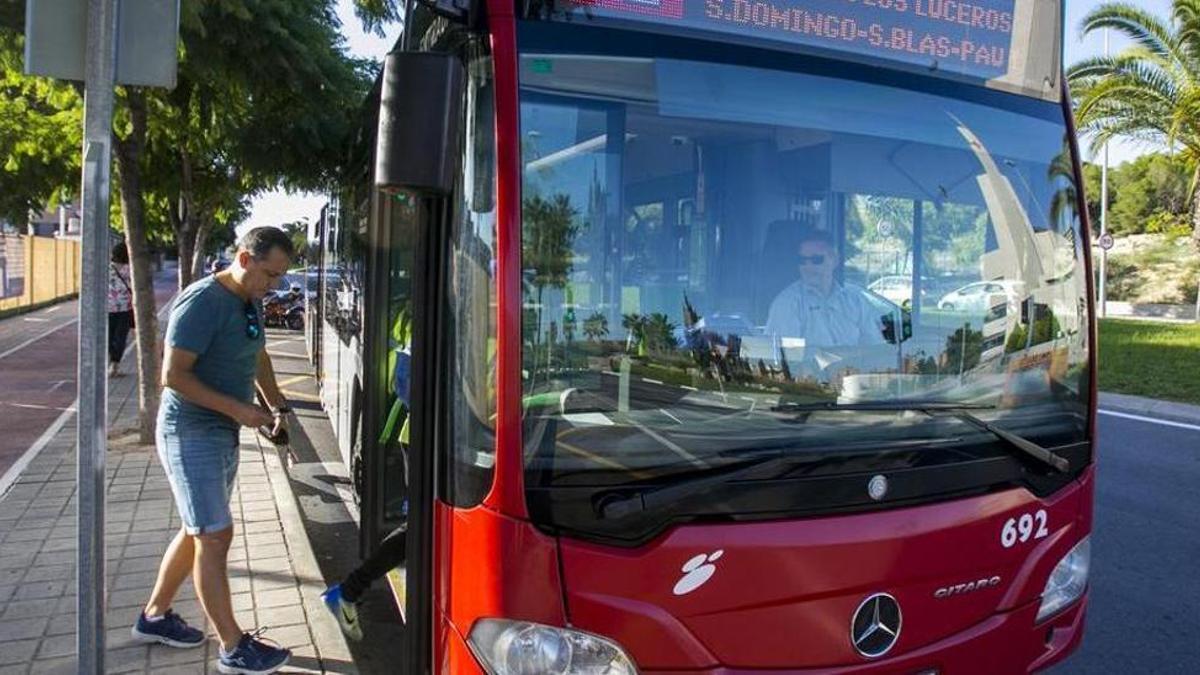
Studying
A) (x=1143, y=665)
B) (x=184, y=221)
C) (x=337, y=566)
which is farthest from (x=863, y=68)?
(x=184, y=221)

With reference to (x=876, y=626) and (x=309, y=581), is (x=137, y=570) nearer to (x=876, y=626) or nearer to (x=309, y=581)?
(x=309, y=581)

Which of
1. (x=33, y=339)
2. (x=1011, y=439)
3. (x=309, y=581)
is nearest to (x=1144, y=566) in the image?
(x=1011, y=439)

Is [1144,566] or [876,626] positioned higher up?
[876,626]

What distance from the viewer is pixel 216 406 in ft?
11.1

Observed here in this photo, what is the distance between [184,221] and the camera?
35.6 feet

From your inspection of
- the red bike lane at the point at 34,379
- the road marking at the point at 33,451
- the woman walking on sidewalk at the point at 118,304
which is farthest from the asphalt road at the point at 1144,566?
the woman walking on sidewalk at the point at 118,304

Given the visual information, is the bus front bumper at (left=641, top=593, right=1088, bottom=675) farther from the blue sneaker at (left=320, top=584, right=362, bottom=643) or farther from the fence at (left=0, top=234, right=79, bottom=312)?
the fence at (left=0, top=234, right=79, bottom=312)

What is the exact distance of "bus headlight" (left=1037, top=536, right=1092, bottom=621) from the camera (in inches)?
109

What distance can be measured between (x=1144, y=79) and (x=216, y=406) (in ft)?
66.0

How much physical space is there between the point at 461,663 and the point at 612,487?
2.11 feet

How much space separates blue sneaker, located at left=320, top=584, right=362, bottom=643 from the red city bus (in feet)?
4.51

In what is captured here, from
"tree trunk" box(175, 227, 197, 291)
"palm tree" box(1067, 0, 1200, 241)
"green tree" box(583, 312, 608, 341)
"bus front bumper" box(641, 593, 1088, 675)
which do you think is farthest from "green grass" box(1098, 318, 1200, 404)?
"tree trunk" box(175, 227, 197, 291)

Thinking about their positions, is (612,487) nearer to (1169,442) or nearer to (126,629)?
(126,629)

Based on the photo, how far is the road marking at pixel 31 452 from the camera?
255 inches
